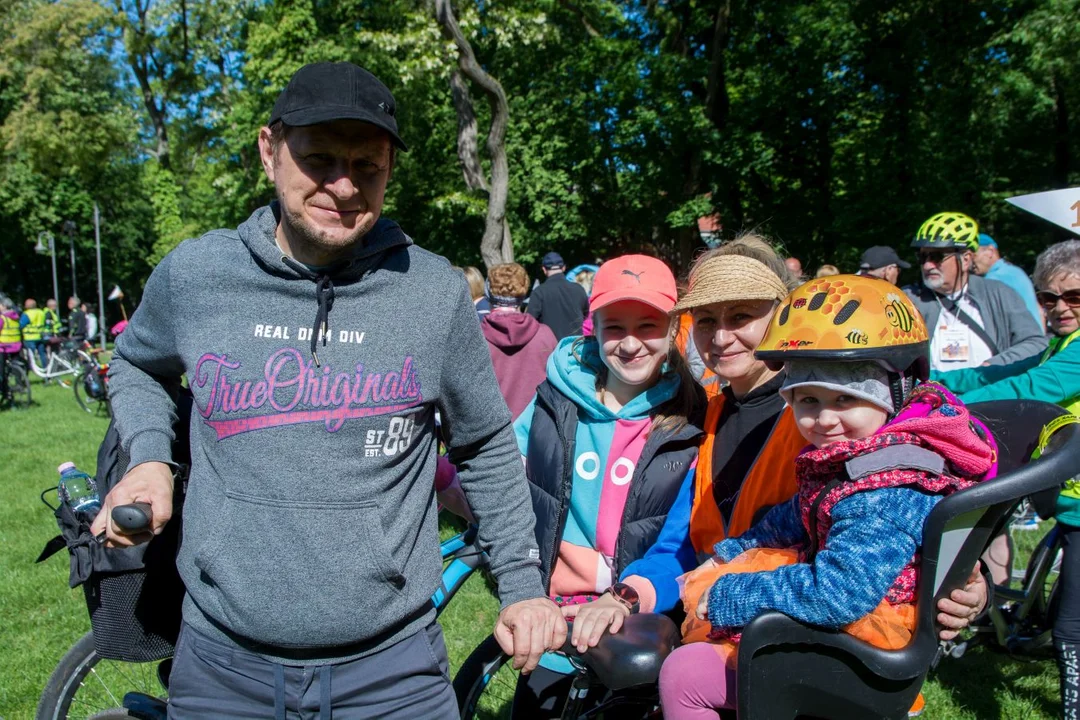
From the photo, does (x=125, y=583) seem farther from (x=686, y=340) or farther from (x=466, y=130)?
(x=466, y=130)

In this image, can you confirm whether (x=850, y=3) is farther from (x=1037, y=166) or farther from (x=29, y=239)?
(x=29, y=239)

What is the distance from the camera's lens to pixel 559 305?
8.94 metres

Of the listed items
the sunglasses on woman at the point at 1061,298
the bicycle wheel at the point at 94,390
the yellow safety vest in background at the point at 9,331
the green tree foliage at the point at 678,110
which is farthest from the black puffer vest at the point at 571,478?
the yellow safety vest in background at the point at 9,331

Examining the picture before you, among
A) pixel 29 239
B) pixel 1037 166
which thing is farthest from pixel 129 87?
pixel 1037 166

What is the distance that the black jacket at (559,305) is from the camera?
28.8ft

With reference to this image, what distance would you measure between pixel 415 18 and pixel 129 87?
28.8m

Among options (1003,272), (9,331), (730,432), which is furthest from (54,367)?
(730,432)

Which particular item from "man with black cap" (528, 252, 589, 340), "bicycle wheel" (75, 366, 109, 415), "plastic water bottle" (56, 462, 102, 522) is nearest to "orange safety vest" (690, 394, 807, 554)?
"plastic water bottle" (56, 462, 102, 522)

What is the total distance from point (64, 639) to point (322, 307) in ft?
14.3

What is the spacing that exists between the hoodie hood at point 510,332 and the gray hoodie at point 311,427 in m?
4.10

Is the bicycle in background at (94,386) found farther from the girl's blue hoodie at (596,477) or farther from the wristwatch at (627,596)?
the wristwatch at (627,596)

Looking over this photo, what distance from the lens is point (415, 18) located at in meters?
15.3

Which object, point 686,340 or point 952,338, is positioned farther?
point 952,338

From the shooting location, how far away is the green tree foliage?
17.8 meters
